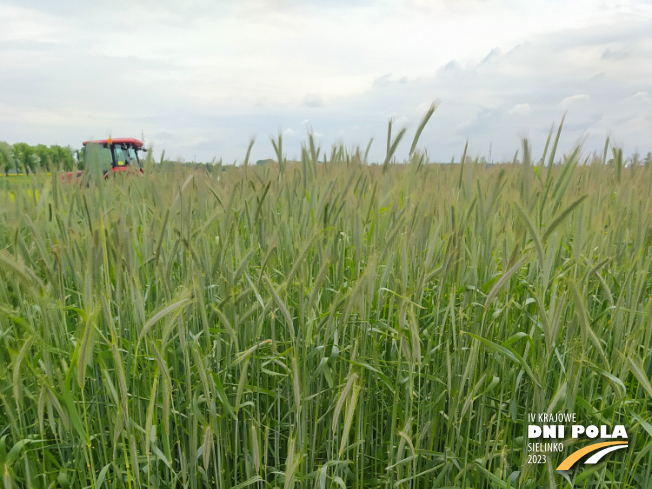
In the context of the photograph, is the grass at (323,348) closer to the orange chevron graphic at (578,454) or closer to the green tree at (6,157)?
the orange chevron graphic at (578,454)

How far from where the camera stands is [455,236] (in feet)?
2.97

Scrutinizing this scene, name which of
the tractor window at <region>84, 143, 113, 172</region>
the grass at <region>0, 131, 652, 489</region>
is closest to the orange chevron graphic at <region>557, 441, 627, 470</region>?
the grass at <region>0, 131, 652, 489</region>

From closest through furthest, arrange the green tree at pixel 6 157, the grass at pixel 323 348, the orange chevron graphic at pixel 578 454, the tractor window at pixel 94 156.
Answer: the grass at pixel 323 348 → the orange chevron graphic at pixel 578 454 → the tractor window at pixel 94 156 → the green tree at pixel 6 157

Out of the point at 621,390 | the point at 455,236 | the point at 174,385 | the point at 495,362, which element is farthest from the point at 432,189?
the point at 174,385

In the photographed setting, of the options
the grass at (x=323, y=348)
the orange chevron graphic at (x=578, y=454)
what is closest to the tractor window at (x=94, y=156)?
the grass at (x=323, y=348)

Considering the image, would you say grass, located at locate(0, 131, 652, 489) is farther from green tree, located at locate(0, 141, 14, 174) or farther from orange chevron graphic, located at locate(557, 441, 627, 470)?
green tree, located at locate(0, 141, 14, 174)

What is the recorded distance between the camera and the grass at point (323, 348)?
0.85 m

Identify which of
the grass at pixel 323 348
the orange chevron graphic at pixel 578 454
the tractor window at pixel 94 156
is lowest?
the orange chevron graphic at pixel 578 454

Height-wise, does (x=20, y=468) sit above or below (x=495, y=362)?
below

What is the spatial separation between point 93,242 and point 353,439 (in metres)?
0.71

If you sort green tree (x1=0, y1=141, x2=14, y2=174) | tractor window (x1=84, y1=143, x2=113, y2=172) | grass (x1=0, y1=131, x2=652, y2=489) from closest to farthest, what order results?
grass (x1=0, y1=131, x2=652, y2=489) → tractor window (x1=84, y1=143, x2=113, y2=172) → green tree (x1=0, y1=141, x2=14, y2=174)

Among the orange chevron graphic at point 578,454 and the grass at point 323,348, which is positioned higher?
the grass at point 323,348

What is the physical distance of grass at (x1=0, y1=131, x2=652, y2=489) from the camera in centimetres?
85

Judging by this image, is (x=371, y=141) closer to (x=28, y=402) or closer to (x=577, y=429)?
(x=577, y=429)
